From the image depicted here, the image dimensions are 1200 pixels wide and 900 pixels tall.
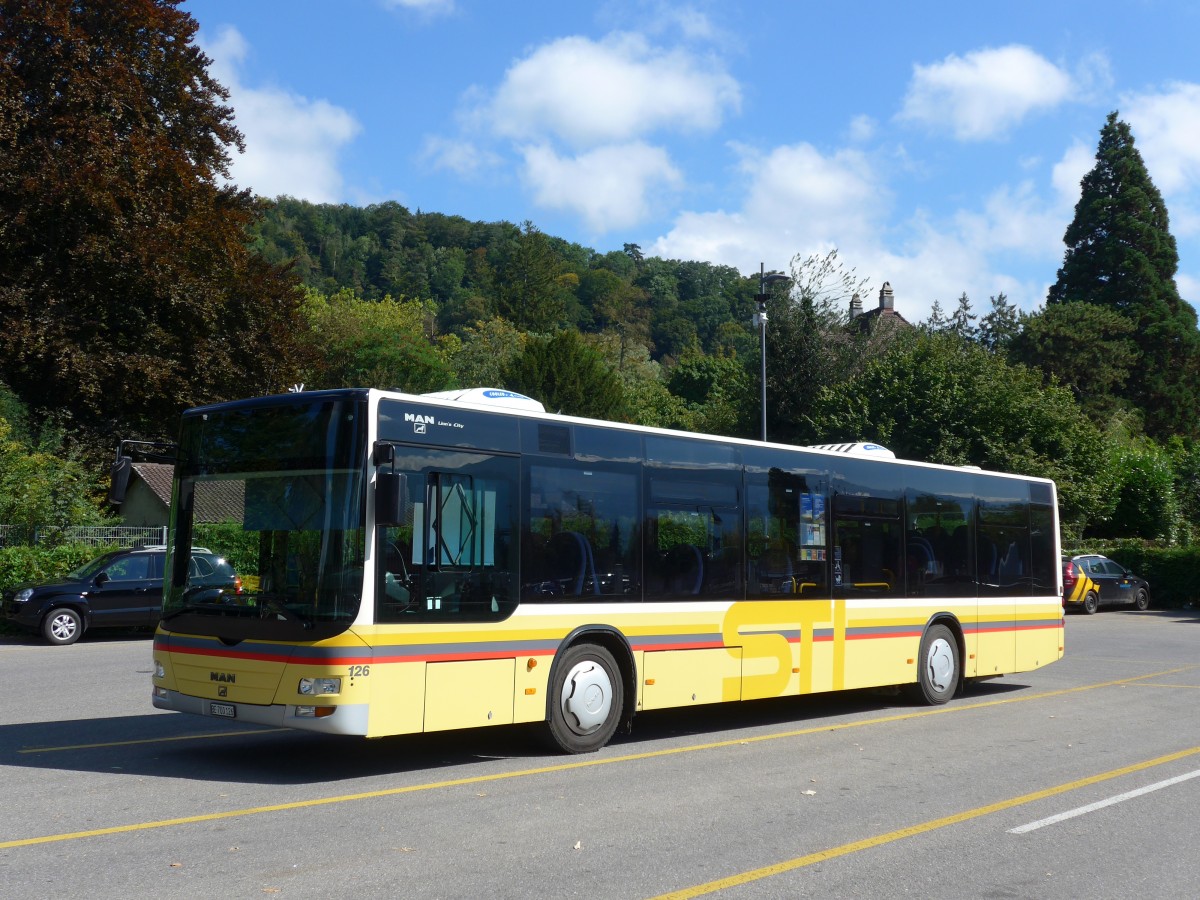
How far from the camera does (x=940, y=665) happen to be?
48.1ft

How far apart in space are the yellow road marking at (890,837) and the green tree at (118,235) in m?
28.6

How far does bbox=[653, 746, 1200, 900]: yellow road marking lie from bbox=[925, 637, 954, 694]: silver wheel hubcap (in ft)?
13.7

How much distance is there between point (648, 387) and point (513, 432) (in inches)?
3164

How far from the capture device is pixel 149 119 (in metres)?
34.9

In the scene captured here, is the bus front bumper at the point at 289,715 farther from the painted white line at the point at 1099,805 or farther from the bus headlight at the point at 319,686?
the painted white line at the point at 1099,805

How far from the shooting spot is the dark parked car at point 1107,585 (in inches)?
1362

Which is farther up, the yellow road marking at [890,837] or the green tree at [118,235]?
the green tree at [118,235]

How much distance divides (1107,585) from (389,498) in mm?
31415

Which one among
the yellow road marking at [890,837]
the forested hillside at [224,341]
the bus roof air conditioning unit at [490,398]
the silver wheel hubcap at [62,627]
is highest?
the forested hillside at [224,341]

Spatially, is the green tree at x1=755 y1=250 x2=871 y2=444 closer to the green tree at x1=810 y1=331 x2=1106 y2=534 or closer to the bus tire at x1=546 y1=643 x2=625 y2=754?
the green tree at x1=810 y1=331 x2=1106 y2=534

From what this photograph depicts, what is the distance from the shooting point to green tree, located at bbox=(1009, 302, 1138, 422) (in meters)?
66.6

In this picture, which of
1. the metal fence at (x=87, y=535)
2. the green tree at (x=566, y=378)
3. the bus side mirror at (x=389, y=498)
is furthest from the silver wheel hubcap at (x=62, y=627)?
the green tree at (x=566, y=378)

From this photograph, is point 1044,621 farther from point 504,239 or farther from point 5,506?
point 504,239

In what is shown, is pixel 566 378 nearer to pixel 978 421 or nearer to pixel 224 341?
pixel 978 421
